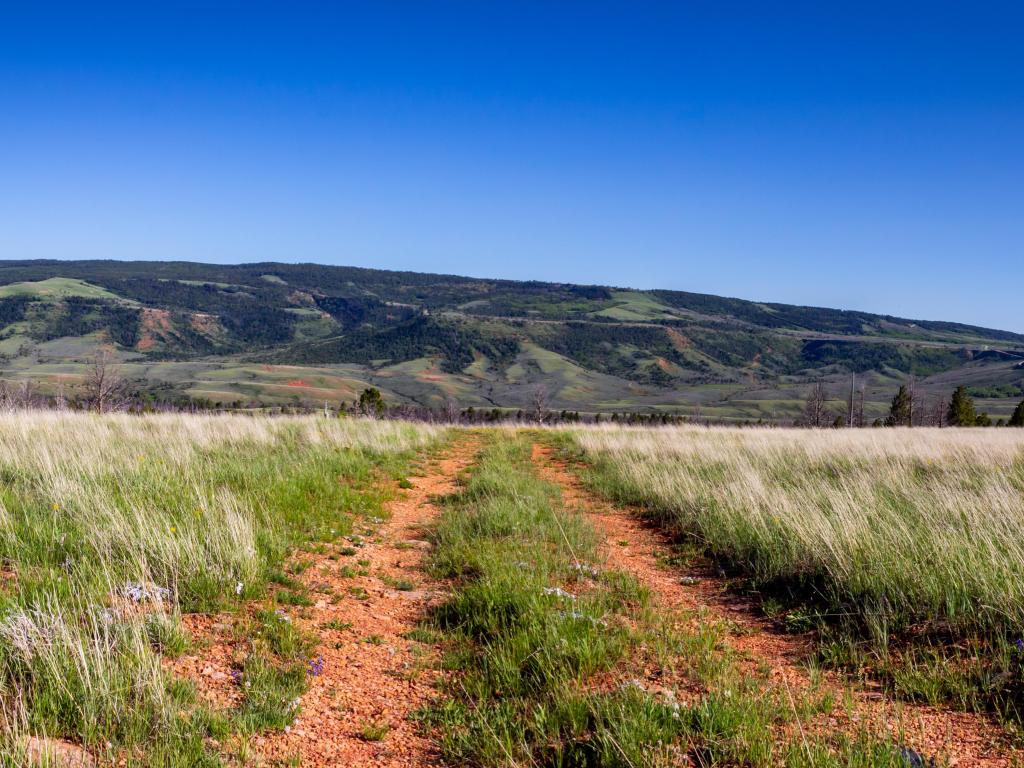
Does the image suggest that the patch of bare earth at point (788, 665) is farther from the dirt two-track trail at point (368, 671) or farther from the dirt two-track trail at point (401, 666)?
the dirt two-track trail at point (368, 671)

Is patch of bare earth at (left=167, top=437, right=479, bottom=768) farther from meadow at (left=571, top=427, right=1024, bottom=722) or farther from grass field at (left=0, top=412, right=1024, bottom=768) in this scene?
meadow at (left=571, top=427, right=1024, bottom=722)

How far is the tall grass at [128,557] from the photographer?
327 centimetres

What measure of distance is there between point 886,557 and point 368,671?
4752mm

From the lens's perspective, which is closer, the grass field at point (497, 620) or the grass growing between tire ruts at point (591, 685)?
the grass growing between tire ruts at point (591, 685)

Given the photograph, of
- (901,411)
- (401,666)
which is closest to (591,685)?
(401,666)

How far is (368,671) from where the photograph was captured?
435cm

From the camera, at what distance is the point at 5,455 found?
9.05 metres

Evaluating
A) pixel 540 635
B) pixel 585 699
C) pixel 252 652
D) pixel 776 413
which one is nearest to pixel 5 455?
pixel 252 652

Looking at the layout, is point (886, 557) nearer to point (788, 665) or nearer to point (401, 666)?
point (788, 665)

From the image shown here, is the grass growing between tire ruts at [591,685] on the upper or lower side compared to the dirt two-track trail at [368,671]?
upper

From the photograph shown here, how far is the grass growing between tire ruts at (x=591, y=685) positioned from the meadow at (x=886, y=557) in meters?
1.05

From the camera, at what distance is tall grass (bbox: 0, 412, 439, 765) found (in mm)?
3270

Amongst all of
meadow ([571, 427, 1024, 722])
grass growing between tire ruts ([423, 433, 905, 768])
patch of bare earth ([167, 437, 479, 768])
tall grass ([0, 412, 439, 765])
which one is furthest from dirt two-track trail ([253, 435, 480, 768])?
meadow ([571, 427, 1024, 722])

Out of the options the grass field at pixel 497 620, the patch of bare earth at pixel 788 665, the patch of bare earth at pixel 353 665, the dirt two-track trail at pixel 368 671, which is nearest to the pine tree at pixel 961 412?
the grass field at pixel 497 620
